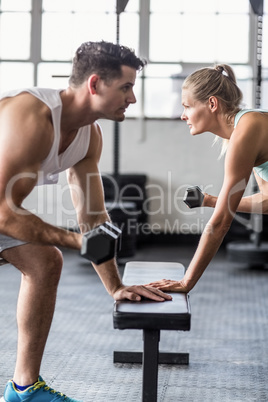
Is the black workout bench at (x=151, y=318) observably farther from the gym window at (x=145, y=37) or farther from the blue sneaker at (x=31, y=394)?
the gym window at (x=145, y=37)

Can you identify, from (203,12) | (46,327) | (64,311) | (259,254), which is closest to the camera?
(46,327)

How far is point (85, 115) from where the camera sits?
1.93 metres

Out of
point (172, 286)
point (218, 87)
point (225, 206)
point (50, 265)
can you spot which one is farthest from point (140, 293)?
point (218, 87)

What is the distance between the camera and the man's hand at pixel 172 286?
213 cm

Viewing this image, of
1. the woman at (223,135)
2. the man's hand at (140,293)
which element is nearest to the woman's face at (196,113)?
the woman at (223,135)

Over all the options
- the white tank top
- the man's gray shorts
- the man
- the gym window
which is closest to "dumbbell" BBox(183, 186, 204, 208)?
the man

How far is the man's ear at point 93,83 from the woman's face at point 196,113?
53 cm

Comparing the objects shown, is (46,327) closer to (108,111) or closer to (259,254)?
(108,111)

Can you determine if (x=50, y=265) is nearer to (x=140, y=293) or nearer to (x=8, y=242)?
(x=8, y=242)

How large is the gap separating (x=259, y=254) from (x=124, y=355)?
2.59 meters

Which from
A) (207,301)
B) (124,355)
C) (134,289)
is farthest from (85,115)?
(207,301)

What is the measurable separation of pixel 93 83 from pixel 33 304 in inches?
28.0

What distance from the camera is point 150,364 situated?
2.00 m

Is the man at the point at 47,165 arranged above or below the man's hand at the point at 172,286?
above
